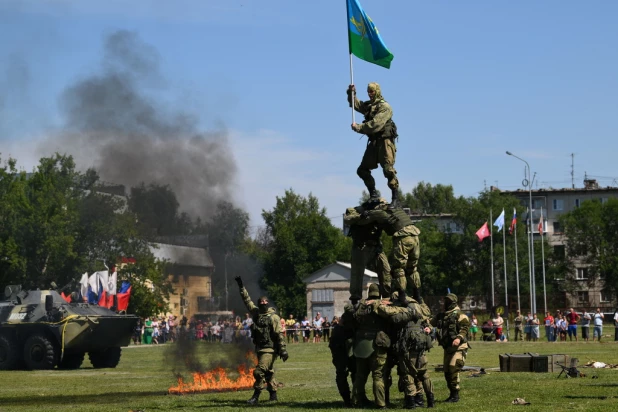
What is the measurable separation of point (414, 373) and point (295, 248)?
71827mm

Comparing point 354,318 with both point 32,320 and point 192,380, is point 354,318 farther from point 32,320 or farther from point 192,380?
point 32,320

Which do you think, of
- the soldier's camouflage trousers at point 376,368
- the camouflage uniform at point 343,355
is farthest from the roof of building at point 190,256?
the soldier's camouflage trousers at point 376,368

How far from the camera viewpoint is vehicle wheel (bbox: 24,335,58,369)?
120ft

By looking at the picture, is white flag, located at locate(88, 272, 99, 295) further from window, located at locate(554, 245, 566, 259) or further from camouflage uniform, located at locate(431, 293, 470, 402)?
window, located at locate(554, 245, 566, 259)

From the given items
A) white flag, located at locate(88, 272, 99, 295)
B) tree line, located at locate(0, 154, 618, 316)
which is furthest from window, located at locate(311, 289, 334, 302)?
white flag, located at locate(88, 272, 99, 295)

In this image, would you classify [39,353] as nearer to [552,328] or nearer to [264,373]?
[264,373]

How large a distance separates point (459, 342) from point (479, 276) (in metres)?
93.2

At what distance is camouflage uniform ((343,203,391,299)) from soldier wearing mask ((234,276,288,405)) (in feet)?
7.74

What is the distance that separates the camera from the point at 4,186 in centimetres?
7356

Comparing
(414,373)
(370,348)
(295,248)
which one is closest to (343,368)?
(370,348)

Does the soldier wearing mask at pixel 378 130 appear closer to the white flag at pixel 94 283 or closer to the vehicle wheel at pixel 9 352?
the vehicle wheel at pixel 9 352

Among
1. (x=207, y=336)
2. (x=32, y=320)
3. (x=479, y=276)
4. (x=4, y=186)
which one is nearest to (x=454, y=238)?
(x=479, y=276)

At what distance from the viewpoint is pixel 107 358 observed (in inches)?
1537

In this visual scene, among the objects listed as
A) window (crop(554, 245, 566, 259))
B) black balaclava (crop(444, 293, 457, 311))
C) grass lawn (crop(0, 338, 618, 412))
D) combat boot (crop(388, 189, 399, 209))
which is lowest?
grass lawn (crop(0, 338, 618, 412))
